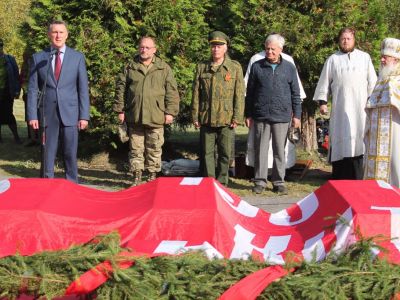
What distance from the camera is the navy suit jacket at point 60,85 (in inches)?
266

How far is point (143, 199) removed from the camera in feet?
13.0

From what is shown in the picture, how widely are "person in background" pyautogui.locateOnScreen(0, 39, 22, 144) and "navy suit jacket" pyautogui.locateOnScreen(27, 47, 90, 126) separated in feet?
14.2

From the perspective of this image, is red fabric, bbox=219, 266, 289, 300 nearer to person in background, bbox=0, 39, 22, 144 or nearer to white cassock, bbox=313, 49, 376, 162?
white cassock, bbox=313, 49, 376, 162

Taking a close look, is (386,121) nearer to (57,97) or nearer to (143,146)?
(143,146)

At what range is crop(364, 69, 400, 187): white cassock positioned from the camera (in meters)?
6.29

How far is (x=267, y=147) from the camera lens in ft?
24.3

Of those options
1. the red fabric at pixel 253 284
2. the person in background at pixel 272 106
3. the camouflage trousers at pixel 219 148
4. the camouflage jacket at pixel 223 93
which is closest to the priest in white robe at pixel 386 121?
the person in background at pixel 272 106

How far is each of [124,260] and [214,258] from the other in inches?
Answer: 18.1

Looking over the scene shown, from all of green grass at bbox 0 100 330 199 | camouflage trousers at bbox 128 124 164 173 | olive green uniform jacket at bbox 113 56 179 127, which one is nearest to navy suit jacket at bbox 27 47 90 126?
olive green uniform jacket at bbox 113 56 179 127

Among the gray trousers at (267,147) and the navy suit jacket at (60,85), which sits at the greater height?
the navy suit jacket at (60,85)

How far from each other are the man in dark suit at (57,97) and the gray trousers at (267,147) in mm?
2018

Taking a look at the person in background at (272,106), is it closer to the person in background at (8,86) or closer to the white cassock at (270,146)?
the white cassock at (270,146)

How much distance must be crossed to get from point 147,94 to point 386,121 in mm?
2690

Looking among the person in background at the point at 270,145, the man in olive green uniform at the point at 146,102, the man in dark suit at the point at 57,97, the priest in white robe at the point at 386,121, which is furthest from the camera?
the person in background at the point at 270,145
